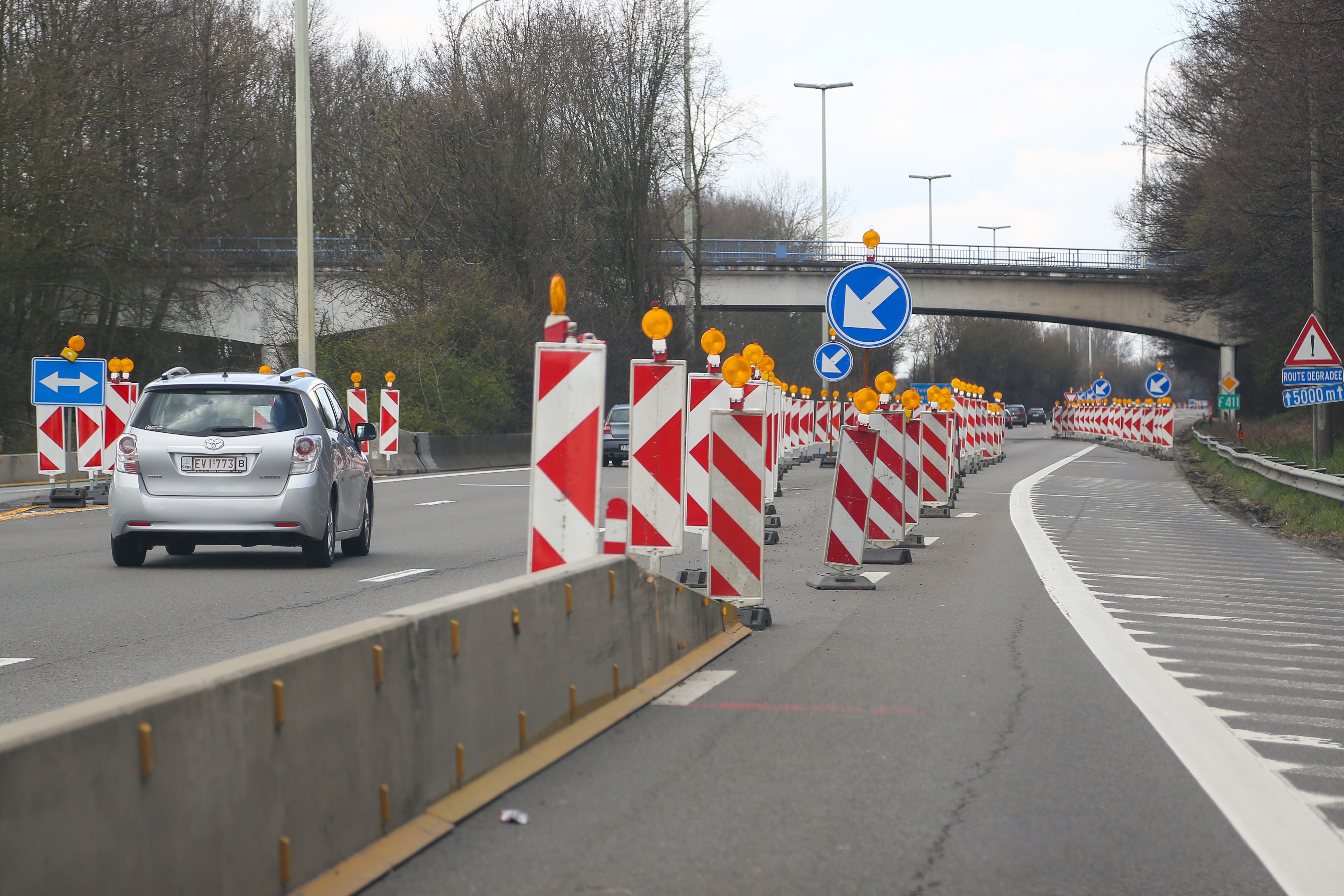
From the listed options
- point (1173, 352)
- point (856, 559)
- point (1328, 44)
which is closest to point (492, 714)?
point (856, 559)

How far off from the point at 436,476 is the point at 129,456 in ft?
60.5

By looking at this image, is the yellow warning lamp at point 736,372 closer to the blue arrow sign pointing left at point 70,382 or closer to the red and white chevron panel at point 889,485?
the red and white chevron panel at point 889,485

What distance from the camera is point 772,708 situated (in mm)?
6516

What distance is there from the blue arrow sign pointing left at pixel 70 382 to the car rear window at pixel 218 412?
7.89m

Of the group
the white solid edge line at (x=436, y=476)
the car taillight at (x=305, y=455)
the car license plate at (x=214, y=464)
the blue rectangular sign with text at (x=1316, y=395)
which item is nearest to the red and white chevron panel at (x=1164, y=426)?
the white solid edge line at (x=436, y=476)

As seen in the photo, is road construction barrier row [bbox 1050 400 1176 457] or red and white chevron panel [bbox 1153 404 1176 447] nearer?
red and white chevron panel [bbox 1153 404 1176 447]

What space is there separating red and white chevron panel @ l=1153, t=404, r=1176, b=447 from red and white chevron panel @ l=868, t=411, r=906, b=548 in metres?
33.7

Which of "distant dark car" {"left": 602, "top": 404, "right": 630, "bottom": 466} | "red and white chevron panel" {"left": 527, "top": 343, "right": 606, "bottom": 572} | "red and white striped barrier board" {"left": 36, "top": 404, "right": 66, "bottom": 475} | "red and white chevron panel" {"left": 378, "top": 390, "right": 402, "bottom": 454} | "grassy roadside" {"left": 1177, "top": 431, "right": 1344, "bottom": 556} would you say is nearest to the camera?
"red and white chevron panel" {"left": 527, "top": 343, "right": 606, "bottom": 572}

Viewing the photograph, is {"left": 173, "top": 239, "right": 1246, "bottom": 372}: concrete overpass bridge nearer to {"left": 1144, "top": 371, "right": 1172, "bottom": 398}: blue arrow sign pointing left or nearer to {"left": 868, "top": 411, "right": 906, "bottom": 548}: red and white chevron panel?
{"left": 1144, "top": 371, "right": 1172, "bottom": 398}: blue arrow sign pointing left

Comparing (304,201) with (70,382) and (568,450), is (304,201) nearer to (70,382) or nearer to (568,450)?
(70,382)

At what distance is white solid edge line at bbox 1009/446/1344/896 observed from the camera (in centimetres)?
436

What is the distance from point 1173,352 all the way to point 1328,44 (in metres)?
50.0

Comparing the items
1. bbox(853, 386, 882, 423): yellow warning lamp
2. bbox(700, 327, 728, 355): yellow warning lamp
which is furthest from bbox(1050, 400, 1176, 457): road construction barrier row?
bbox(700, 327, 728, 355): yellow warning lamp

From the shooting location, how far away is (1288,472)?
22234 mm
